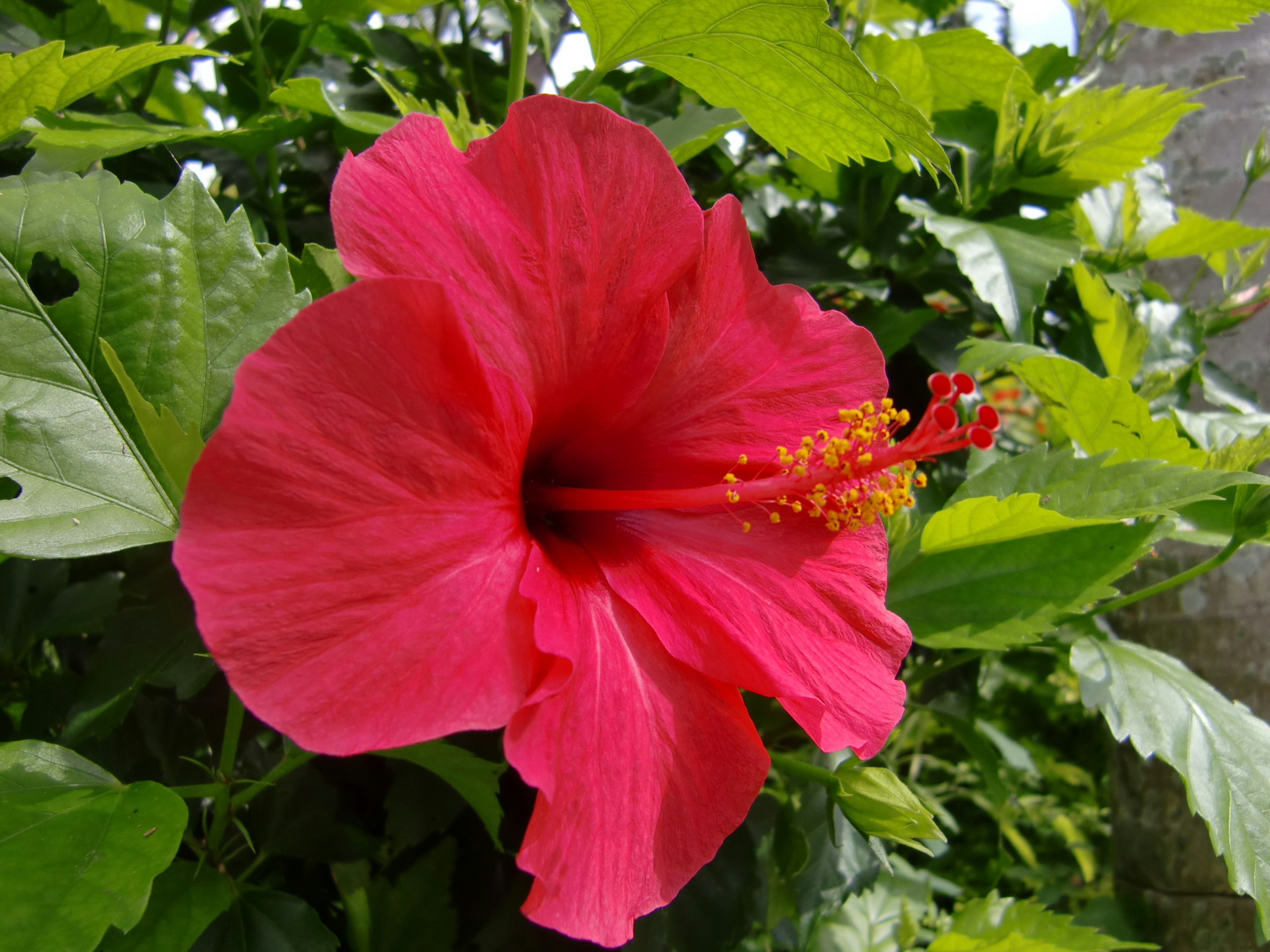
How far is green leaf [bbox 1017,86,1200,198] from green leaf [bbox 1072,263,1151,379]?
0.16m

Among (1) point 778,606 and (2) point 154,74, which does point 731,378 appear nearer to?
(1) point 778,606

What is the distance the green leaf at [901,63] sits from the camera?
1250 mm

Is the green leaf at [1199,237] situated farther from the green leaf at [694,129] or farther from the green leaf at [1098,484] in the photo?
the green leaf at [694,129]

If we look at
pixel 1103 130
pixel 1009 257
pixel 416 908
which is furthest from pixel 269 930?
pixel 1103 130

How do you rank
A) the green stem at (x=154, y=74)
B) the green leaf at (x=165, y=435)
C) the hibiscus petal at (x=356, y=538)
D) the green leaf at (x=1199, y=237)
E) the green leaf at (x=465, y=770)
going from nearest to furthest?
the hibiscus petal at (x=356, y=538), the green leaf at (x=165, y=435), the green leaf at (x=465, y=770), the green stem at (x=154, y=74), the green leaf at (x=1199, y=237)

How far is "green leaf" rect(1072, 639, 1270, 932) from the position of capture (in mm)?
996

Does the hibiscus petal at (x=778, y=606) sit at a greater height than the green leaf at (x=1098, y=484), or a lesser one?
greater

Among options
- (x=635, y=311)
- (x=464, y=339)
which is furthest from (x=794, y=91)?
(x=464, y=339)

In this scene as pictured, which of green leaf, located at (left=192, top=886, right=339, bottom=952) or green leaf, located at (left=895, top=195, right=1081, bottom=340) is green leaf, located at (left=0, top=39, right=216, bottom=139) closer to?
green leaf, located at (left=192, top=886, right=339, bottom=952)

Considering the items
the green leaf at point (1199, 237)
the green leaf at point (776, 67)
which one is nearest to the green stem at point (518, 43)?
the green leaf at point (776, 67)

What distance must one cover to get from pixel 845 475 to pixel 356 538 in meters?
0.43

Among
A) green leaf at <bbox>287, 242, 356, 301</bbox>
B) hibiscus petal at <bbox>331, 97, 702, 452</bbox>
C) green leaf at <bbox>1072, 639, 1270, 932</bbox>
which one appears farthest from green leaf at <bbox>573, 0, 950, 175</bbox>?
green leaf at <bbox>1072, 639, 1270, 932</bbox>

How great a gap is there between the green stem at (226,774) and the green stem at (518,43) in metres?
0.71

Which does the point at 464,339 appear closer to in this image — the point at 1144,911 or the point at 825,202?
the point at 825,202
